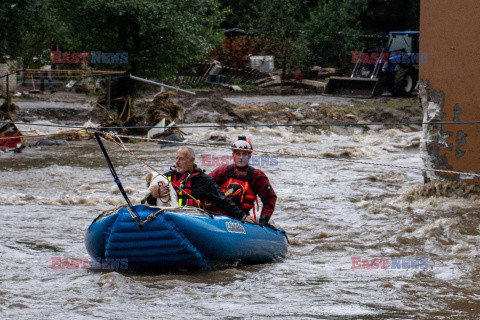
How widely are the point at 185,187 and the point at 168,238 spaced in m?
0.88

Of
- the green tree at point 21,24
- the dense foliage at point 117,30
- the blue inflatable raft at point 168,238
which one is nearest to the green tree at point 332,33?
the dense foliage at point 117,30

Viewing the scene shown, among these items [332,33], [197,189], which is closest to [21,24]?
[197,189]

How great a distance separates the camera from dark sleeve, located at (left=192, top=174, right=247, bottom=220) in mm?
6630

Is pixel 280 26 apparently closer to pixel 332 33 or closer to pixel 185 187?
pixel 332 33

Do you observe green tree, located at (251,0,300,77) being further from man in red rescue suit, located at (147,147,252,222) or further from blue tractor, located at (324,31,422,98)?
man in red rescue suit, located at (147,147,252,222)

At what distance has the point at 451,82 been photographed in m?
9.70

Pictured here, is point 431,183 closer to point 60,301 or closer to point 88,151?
point 60,301

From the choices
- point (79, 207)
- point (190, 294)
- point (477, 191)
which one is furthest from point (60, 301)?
point (477, 191)

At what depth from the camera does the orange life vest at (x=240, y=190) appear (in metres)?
6.97

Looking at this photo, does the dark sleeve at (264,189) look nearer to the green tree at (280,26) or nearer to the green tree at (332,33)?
the green tree at (332,33)

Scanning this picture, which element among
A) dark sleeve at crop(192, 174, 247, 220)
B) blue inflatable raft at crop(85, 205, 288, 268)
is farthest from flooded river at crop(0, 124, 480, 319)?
dark sleeve at crop(192, 174, 247, 220)

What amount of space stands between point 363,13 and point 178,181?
80.4ft

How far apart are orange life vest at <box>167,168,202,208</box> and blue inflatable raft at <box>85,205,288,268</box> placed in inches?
17.9

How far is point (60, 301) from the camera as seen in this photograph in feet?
18.5
